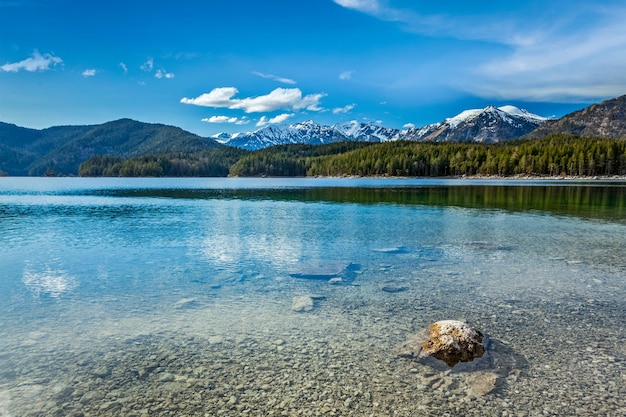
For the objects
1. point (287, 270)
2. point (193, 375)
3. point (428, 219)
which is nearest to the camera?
point (193, 375)

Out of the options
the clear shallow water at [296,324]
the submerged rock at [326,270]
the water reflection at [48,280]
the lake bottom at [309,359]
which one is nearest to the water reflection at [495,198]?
the clear shallow water at [296,324]

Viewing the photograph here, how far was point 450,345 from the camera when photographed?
950 cm

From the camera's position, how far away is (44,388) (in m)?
8.22

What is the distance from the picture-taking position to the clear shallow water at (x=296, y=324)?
309 inches

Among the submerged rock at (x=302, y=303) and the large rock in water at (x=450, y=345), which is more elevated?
the large rock in water at (x=450, y=345)

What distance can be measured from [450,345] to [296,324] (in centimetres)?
457

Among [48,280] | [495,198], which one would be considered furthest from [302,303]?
[495,198]

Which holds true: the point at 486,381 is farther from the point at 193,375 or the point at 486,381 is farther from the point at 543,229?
the point at 543,229

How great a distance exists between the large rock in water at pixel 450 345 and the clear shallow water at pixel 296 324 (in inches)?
22.4

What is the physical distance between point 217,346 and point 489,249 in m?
18.9

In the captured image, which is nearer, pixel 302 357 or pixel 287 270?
pixel 302 357

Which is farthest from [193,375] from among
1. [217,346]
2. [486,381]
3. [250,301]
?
[486,381]

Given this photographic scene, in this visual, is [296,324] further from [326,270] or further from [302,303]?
[326,270]

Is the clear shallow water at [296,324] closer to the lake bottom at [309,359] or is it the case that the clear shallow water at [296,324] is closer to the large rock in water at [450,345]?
the lake bottom at [309,359]
